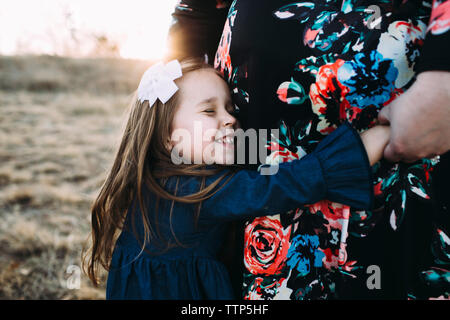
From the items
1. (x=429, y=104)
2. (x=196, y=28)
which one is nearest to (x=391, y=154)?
(x=429, y=104)

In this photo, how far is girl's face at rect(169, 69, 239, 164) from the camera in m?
1.16

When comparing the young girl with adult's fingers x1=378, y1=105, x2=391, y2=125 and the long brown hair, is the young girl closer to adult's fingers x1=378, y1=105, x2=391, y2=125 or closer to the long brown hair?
the long brown hair

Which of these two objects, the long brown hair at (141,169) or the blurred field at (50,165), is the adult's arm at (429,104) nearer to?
the long brown hair at (141,169)

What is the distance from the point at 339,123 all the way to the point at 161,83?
67 centimetres

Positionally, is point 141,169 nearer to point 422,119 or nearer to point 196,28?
point 196,28

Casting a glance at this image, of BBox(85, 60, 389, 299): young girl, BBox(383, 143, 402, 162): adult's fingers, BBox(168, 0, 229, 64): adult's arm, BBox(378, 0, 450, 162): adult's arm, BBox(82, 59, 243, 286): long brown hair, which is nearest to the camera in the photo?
BBox(378, 0, 450, 162): adult's arm

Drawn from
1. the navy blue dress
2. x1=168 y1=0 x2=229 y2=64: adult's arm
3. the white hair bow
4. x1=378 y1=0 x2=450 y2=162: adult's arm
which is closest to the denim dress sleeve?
the navy blue dress

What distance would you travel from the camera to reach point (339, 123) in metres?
0.94

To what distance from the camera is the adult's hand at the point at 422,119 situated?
706mm

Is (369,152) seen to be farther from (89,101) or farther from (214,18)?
(89,101)

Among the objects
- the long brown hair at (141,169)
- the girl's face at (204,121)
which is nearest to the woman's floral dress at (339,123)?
the girl's face at (204,121)

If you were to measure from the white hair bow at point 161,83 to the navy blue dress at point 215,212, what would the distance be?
0.33m

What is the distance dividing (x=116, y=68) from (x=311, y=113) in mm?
12011

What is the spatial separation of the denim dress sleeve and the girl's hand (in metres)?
0.02
